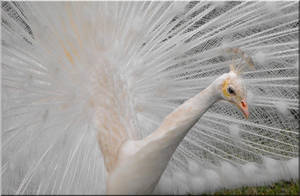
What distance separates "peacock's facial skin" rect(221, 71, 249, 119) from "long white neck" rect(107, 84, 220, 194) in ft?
0.53

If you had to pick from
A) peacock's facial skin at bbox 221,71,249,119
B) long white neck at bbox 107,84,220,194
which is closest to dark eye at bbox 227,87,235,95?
peacock's facial skin at bbox 221,71,249,119

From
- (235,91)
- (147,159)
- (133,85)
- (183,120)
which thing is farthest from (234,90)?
(133,85)

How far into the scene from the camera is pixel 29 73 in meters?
1.75

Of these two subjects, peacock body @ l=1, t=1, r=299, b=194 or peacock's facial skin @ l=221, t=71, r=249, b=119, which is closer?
peacock's facial skin @ l=221, t=71, r=249, b=119

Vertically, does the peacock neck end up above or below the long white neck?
above

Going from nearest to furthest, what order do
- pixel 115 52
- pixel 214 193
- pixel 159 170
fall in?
pixel 159 170
pixel 115 52
pixel 214 193

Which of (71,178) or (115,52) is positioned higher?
(115,52)

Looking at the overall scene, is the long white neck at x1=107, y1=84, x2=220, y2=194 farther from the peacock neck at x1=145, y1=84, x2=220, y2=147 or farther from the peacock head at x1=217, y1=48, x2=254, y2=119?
the peacock head at x1=217, y1=48, x2=254, y2=119

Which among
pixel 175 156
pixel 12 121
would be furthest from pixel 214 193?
pixel 12 121

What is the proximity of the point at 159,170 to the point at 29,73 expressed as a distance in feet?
2.57

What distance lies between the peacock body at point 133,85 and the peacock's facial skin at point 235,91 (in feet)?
1.30

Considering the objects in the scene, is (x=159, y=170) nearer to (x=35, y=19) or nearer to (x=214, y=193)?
(x=35, y=19)

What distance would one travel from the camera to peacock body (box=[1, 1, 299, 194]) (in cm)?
173

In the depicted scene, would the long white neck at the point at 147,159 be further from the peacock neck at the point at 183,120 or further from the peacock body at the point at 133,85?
the peacock body at the point at 133,85
